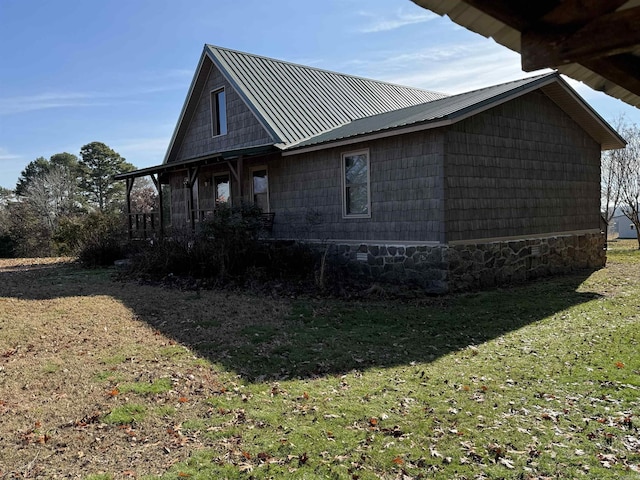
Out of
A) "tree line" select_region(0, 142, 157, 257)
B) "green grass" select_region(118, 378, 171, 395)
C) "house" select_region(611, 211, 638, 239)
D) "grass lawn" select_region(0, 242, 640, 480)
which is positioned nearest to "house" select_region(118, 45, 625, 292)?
"grass lawn" select_region(0, 242, 640, 480)

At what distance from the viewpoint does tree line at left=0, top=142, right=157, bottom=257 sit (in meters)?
19.3

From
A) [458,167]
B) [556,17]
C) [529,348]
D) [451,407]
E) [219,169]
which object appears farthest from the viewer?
[219,169]

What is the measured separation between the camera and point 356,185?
12.2 meters

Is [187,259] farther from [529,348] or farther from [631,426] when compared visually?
[631,426]

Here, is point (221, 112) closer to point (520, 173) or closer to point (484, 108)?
point (484, 108)

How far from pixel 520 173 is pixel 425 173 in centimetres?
314

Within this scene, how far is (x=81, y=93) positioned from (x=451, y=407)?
32.4 meters

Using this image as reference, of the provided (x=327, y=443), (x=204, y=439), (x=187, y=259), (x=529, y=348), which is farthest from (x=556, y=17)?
(x=187, y=259)

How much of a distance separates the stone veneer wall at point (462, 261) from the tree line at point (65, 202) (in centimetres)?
983

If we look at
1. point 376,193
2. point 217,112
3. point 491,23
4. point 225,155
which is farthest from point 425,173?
point 217,112

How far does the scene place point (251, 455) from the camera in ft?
12.1

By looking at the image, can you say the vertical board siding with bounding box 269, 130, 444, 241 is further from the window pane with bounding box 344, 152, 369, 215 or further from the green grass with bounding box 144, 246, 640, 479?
the green grass with bounding box 144, 246, 640, 479

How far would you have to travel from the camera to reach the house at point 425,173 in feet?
34.3

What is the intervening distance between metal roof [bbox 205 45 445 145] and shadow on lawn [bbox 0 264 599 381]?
6360 millimetres
